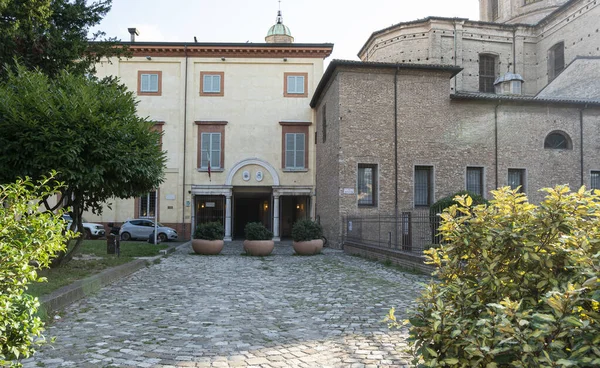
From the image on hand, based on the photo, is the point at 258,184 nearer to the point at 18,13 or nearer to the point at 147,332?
the point at 18,13

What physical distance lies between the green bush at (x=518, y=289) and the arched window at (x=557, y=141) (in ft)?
70.9

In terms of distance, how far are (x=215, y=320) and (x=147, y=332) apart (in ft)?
3.39

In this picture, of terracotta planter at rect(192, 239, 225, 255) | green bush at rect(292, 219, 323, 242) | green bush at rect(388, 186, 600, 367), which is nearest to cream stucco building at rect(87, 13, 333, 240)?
green bush at rect(292, 219, 323, 242)

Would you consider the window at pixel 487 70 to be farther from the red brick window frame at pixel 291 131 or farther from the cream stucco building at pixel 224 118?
the red brick window frame at pixel 291 131

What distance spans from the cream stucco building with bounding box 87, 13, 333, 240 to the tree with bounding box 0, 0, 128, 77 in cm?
1180

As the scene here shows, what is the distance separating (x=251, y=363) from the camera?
4375 millimetres

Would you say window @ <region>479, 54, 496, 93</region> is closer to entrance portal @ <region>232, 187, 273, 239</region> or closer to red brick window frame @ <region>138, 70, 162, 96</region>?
entrance portal @ <region>232, 187, 273, 239</region>

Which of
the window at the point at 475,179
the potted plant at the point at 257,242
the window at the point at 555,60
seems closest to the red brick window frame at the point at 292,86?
the window at the point at 475,179

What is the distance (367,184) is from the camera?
1977 centimetres

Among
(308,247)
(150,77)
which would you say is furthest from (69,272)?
(150,77)

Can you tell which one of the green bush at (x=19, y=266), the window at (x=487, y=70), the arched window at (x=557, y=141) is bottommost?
the green bush at (x=19, y=266)

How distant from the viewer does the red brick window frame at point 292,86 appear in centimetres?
2680

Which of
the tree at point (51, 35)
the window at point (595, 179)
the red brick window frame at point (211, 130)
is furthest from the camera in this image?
the red brick window frame at point (211, 130)

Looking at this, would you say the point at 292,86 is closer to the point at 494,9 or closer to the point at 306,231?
the point at 306,231
